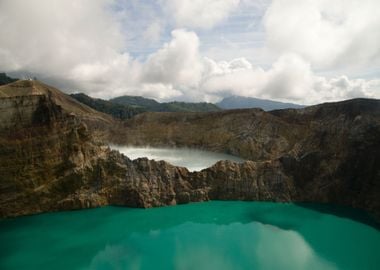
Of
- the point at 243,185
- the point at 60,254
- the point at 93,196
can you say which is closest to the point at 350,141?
the point at 243,185

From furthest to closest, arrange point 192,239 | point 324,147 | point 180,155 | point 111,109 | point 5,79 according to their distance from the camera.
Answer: point 111,109, point 5,79, point 180,155, point 324,147, point 192,239

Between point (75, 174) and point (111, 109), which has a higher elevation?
point (111, 109)

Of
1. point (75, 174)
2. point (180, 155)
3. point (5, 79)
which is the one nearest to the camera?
point (75, 174)

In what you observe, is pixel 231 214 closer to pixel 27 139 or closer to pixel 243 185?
pixel 243 185

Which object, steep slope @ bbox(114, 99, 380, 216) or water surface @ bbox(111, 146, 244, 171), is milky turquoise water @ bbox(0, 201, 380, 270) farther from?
water surface @ bbox(111, 146, 244, 171)

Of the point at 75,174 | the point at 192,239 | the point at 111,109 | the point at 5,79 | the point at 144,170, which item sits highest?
the point at 5,79

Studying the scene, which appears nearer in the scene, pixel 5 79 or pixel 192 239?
pixel 192 239

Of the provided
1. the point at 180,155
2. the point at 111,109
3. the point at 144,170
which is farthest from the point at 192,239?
the point at 111,109

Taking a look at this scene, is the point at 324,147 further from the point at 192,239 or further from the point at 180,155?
the point at 180,155

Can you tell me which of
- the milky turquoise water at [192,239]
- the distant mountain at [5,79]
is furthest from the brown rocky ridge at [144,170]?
the distant mountain at [5,79]
